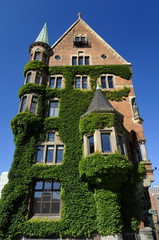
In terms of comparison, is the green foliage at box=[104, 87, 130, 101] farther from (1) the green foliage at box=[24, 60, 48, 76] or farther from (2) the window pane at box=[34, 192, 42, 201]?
(2) the window pane at box=[34, 192, 42, 201]

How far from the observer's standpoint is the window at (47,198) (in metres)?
16.4

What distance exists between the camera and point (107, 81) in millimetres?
24391

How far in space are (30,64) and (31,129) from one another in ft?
33.6

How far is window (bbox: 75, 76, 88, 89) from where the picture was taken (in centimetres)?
2419

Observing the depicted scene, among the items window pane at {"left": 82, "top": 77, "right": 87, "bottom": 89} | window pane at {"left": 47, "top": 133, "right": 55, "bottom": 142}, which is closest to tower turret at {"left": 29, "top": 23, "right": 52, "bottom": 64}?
window pane at {"left": 82, "top": 77, "right": 87, "bottom": 89}

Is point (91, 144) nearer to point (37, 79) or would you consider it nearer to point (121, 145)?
point (121, 145)

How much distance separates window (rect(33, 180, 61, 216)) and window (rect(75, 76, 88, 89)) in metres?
13.1

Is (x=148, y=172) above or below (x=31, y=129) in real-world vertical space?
below

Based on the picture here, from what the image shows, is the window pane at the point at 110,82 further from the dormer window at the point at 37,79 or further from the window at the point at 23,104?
the window at the point at 23,104

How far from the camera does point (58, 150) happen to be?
62.7 feet

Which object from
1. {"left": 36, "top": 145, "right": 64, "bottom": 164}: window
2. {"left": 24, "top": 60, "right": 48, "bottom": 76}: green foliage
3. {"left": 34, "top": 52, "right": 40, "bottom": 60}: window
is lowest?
{"left": 36, "top": 145, "right": 64, "bottom": 164}: window

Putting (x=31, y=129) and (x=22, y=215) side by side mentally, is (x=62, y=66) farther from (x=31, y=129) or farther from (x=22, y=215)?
(x=22, y=215)

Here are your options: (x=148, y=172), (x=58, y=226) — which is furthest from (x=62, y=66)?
(x=58, y=226)

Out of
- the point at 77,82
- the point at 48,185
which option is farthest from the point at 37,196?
the point at 77,82
